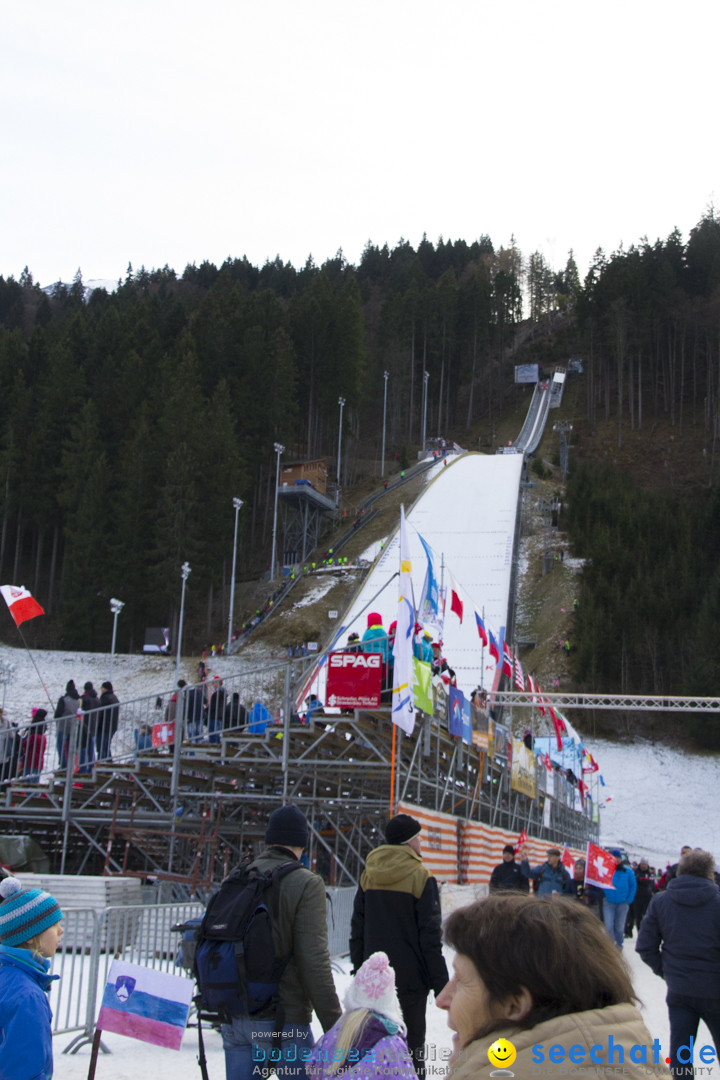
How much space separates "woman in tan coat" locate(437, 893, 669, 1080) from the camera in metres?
1.81

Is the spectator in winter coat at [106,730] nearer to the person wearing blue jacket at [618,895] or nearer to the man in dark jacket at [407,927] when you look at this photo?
the person wearing blue jacket at [618,895]

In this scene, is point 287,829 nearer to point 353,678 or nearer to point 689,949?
point 689,949

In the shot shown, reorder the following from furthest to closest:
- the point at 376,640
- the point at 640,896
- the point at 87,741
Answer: the point at 640,896 → the point at 87,741 → the point at 376,640

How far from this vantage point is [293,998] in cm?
391

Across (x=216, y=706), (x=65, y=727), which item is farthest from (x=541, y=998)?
(x=65, y=727)

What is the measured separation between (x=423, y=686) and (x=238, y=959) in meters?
8.32

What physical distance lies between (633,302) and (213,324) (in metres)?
34.6

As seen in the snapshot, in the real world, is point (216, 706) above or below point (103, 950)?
above

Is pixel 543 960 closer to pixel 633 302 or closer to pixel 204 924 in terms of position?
pixel 204 924

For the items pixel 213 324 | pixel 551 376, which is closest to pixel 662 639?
pixel 213 324

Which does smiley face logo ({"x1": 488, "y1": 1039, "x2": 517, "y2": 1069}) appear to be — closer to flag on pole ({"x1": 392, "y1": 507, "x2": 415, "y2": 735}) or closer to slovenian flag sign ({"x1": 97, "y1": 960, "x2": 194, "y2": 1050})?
slovenian flag sign ({"x1": 97, "y1": 960, "x2": 194, "y2": 1050})

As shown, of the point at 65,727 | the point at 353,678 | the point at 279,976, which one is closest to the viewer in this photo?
the point at 279,976

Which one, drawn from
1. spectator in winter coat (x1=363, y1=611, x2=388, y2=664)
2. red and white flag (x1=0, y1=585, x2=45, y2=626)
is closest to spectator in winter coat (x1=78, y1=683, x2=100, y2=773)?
spectator in winter coat (x1=363, y1=611, x2=388, y2=664)

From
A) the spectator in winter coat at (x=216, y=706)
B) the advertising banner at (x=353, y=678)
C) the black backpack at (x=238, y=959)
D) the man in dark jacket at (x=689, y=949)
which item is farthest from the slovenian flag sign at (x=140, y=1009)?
the spectator in winter coat at (x=216, y=706)
